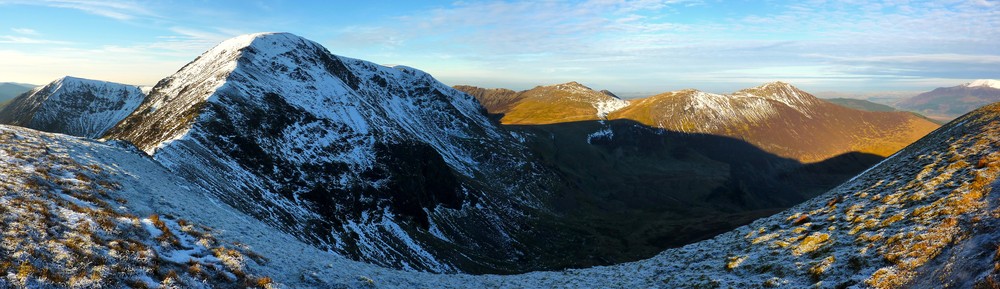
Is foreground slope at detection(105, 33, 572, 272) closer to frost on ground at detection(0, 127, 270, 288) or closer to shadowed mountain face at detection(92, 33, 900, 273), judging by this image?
shadowed mountain face at detection(92, 33, 900, 273)

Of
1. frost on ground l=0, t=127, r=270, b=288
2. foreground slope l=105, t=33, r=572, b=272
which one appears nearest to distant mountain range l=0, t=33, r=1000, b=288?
frost on ground l=0, t=127, r=270, b=288

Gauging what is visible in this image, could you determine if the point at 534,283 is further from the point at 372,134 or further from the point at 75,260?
the point at 372,134

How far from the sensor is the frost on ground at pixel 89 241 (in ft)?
42.0

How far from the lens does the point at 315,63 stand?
123 metres

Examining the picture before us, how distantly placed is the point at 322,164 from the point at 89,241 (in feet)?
212

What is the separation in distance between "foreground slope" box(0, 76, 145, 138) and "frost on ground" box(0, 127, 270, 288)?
15712cm

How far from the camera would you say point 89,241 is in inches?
588

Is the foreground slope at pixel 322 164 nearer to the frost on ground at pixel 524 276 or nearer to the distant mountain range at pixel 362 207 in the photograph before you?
the distant mountain range at pixel 362 207

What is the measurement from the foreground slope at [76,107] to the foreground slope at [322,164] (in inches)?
2607

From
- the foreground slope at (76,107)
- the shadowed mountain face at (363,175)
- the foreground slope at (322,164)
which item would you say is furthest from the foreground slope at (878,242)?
the foreground slope at (76,107)

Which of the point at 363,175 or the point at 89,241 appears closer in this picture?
the point at 89,241

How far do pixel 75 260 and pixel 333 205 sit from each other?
5868cm

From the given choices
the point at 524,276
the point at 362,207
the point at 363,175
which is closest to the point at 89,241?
the point at 524,276

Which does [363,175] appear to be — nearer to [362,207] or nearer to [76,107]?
[362,207]
